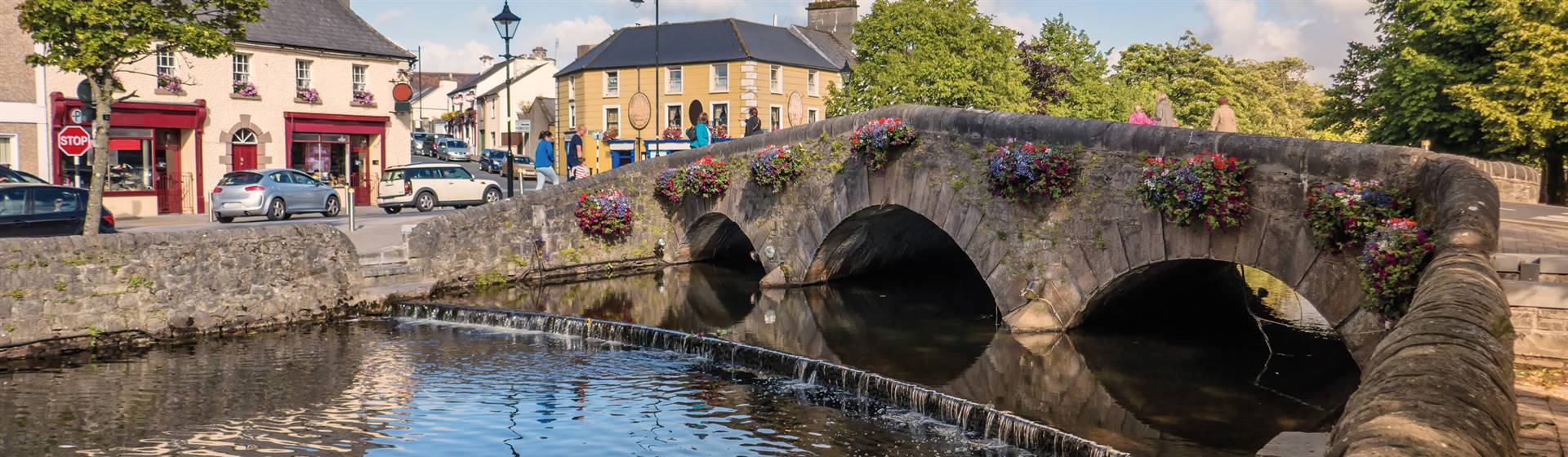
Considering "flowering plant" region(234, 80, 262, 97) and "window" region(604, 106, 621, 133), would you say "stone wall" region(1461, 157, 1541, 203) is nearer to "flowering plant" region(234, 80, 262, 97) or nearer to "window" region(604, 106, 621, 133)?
"flowering plant" region(234, 80, 262, 97)

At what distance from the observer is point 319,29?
114 feet

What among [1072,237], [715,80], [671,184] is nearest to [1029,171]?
[1072,237]

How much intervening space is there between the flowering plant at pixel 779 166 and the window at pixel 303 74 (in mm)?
20732

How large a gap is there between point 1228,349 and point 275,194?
2249 cm

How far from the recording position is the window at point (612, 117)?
55.3m

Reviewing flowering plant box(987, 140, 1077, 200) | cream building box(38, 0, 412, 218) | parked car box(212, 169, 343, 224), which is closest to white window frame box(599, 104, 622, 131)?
cream building box(38, 0, 412, 218)

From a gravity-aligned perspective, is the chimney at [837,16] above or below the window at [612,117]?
above

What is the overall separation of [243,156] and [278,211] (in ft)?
19.0

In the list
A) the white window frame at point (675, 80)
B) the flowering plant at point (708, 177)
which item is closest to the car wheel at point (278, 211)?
the flowering plant at point (708, 177)

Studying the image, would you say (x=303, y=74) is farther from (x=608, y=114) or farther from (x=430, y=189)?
(x=608, y=114)

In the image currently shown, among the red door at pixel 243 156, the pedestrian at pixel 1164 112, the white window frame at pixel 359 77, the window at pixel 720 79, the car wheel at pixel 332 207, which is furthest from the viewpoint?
the window at pixel 720 79

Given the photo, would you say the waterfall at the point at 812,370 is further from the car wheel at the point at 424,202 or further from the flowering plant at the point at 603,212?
the car wheel at the point at 424,202

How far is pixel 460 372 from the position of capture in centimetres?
1272

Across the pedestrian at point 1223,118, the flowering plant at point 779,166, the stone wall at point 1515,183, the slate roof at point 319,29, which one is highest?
the slate roof at point 319,29
